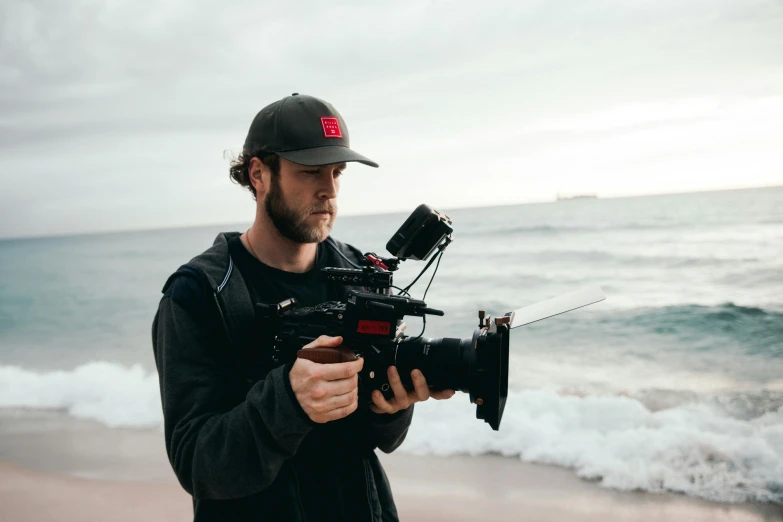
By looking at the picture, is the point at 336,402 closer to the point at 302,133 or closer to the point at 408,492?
the point at 302,133

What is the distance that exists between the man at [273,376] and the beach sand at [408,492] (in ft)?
7.50

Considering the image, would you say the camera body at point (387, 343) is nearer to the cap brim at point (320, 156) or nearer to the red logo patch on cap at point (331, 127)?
the cap brim at point (320, 156)

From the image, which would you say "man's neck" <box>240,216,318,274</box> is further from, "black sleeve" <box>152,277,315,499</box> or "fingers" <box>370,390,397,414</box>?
"fingers" <box>370,390,397,414</box>

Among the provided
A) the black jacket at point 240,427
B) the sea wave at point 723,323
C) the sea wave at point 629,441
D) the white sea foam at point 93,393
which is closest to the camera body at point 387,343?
the black jacket at point 240,427

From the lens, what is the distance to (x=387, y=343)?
4.28 feet

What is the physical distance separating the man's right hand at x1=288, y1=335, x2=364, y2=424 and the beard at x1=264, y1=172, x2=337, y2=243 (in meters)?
0.40

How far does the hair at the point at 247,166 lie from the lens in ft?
5.20

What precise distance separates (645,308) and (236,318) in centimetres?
957

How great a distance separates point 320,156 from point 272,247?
0.28m

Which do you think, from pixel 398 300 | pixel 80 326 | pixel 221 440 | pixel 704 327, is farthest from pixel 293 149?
pixel 80 326

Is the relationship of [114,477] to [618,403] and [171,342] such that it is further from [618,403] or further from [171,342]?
[618,403]

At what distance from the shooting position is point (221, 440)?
126 cm

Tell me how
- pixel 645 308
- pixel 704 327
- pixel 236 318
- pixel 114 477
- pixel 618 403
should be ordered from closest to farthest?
pixel 236 318, pixel 114 477, pixel 618 403, pixel 704 327, pixel 645 308

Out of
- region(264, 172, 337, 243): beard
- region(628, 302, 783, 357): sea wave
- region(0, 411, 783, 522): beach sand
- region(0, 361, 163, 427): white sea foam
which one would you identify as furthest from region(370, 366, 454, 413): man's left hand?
region(628, 302, 783, 357): sea wave
